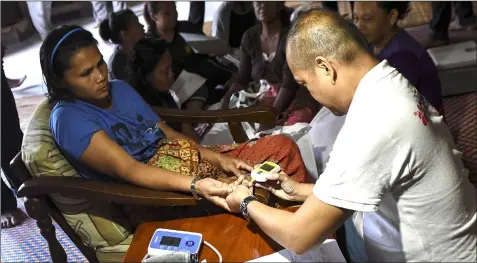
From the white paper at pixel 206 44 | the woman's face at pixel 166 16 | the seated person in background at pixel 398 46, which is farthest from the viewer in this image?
the white paper at pixel 206 44

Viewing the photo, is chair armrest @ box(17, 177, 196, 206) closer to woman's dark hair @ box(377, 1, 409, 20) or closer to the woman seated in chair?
the woman seated in chair

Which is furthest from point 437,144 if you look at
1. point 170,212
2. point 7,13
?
point 7,13

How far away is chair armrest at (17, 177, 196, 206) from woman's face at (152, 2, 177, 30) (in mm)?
1366

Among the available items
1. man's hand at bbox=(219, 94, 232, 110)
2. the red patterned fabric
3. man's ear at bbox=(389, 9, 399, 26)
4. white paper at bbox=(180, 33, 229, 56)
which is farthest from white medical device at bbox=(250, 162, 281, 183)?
white paper at bbox=(180, 33, 229, 56)

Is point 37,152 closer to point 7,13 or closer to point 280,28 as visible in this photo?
point 7,13

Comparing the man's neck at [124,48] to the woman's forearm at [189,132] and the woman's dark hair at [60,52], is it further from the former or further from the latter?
the woman's dark hair at [60,52]

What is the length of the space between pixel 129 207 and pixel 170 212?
14 centimetres

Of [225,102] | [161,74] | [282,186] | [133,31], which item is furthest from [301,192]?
[133,31]

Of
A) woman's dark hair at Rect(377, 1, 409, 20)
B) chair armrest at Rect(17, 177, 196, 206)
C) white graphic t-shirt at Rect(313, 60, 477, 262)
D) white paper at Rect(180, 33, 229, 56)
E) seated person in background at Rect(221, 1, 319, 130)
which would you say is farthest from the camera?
white paper at Rect(180, 33, 229, 56)

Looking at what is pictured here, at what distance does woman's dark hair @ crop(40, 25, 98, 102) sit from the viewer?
143 cm

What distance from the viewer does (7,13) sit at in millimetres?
2195

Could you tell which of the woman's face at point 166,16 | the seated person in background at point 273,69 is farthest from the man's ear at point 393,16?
the woman's face at point 166,16

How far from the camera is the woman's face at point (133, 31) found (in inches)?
96.9

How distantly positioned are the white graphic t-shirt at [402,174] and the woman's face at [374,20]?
90cm
